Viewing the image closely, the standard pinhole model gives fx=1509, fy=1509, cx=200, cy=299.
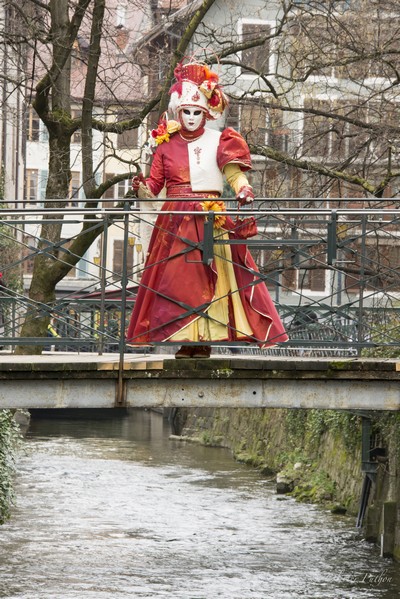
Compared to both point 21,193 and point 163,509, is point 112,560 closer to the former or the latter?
point 163,509

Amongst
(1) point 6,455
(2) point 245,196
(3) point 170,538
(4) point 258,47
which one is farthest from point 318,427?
(2) point 245,196

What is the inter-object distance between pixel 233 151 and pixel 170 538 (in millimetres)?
9845

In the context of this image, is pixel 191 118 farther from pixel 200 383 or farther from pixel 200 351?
pixel 200 383

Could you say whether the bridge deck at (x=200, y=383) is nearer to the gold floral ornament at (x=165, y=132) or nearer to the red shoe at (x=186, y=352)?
the red shoe at (x=186, y=352)

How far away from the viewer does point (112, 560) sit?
59.8 ft

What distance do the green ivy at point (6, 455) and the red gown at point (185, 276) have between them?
7192 millimetres

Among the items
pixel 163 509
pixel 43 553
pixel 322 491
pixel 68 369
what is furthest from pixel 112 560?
pixel 68 369

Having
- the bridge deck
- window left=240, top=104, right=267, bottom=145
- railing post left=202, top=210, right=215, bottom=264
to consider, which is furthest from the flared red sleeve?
window left=240, top=104, right=267, bottom=145

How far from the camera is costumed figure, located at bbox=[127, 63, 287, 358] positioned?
10.9 metres

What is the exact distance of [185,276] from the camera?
10969 millimetres

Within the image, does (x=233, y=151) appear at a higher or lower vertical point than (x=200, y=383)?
higher

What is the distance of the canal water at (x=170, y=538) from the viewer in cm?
1650

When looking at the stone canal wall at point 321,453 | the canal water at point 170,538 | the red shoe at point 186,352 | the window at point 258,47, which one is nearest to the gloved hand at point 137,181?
the red shoe at point 186,352

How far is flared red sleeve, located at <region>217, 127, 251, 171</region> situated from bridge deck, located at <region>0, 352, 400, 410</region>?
5.00 feet
